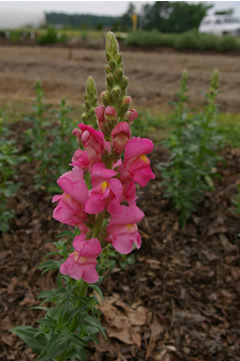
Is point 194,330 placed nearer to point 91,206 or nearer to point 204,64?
point 91,206

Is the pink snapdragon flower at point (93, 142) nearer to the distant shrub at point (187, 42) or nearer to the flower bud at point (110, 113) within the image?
the flower bud at point (110, 113)

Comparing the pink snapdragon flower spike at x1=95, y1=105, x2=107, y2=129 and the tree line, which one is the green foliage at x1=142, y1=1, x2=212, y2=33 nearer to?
the tree line

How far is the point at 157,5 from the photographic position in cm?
2812

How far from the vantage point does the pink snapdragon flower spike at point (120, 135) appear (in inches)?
63.7

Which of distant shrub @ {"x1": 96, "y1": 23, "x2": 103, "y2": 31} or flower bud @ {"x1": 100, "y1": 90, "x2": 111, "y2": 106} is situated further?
distant shrub @ {"x1": 96, "y1": 23, "x2": 103, "y2": 31}

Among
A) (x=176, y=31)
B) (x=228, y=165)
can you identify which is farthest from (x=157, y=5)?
(x=228, y=165)

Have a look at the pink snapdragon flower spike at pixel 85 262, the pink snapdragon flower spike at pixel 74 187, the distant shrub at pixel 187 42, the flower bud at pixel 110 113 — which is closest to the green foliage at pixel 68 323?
→ the pink snapdragon flower spike at pixel 85 262

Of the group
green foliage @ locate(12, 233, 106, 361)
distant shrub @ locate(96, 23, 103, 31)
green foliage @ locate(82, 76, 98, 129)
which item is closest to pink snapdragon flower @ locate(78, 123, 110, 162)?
green foliage @ locate(82, 76, 98, 129)

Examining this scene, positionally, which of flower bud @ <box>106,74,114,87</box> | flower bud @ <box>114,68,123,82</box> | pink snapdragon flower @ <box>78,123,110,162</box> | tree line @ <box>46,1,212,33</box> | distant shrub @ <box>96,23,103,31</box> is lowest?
pink snapdragon flower @ <box>78,123,110,162</box>

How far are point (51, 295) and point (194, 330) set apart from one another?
1581 mm

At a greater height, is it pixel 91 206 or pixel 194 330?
pixel 91 206

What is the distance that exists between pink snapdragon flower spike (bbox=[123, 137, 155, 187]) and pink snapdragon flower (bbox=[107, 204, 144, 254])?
0.15m

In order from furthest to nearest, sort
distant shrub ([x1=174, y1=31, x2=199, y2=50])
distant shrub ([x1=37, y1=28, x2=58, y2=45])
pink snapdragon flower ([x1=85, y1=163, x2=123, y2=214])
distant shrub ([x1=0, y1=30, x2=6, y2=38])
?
distant shrub ([x1=0, y1=30, x2=6, y2=38]) < distant shrub ([x1=37, y1=28, x2=58, y2=45]) < distant shrub ([x1=174, y1=31, x2=199, y2=50]) < pink snapdragon flower ([x1=85, y1=163, x2=123, y2=214])

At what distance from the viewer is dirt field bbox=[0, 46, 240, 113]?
935 cm
